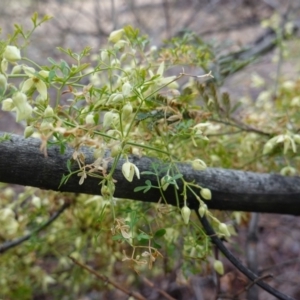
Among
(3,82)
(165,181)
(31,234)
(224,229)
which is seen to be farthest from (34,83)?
(31,234)

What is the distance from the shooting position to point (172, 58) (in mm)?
790

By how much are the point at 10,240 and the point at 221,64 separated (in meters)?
0.58

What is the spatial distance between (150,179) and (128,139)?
0.11m

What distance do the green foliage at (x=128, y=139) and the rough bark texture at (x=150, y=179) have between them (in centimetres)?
2

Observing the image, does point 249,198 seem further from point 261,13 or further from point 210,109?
point 261,13

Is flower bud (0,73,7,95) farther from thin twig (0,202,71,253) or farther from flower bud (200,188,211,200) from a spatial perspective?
thin twig (0,202,71,253)

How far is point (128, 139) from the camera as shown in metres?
0.57

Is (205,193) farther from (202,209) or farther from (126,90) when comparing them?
(126,90)

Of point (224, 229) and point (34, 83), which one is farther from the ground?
point (34, 83)

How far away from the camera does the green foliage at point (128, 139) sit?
1.81ft

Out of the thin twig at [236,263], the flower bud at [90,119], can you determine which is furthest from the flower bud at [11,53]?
the thin twig at [236,263]

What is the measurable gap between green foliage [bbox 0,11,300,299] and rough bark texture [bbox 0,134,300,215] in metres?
0.02

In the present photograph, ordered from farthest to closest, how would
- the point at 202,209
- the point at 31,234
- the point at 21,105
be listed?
the point at 31,234 < the point at 202,209 < the point at 21,105

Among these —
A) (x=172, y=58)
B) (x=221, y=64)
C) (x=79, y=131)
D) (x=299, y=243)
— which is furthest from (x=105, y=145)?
(x=299, y=243)
